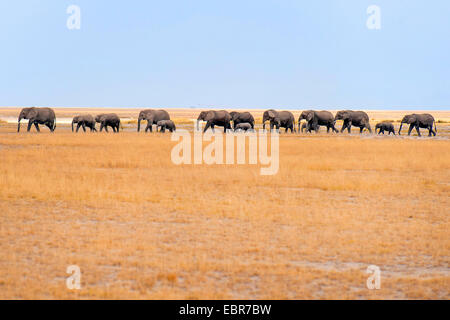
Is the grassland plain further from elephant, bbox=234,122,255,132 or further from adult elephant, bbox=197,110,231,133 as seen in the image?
elephant, bbox=234,122,255,132

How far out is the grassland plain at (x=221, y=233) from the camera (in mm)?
6906

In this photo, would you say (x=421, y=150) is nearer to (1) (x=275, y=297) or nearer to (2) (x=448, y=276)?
(2) (x=448, y=276)

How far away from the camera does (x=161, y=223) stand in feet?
34.5

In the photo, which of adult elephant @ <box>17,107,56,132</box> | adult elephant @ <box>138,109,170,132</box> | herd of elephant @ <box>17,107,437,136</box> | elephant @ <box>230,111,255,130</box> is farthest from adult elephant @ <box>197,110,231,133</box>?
adult elephant @ <box>17,107,56,132</box>

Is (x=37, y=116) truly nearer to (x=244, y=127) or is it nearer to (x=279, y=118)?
(x=244, y=127)

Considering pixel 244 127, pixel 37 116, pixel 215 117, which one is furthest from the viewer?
pixel 244 127

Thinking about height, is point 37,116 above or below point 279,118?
above

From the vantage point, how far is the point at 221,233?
31.6 ft

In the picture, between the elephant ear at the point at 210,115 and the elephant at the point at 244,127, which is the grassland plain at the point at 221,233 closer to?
the elephant ear at the point at 210,115

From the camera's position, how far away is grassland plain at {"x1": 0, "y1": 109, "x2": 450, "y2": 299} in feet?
22.7

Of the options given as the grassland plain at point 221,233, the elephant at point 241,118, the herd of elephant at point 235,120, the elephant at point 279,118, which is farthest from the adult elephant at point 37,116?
the grassland plain at point 221,233

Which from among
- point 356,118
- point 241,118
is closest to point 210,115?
point 241,118
